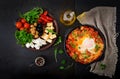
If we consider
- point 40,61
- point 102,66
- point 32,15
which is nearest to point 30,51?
point 40,61

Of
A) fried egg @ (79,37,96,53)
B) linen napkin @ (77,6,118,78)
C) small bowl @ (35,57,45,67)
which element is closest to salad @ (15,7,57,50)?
small bowl @ (35,57,45,67)

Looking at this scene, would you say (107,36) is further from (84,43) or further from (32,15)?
(32,15)

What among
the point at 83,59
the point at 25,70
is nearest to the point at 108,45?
the point at 83,59

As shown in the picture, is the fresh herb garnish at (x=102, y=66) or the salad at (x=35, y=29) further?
the fresh herb garnish at (x=102, y=66)

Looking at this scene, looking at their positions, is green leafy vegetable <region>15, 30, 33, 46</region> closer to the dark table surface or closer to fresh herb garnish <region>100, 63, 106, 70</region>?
the dark table surface

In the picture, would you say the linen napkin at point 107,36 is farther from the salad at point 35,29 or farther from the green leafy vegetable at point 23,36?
the green leafy vegetable at point 23,36

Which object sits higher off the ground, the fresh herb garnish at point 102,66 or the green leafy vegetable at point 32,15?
the green leafy vegetable at point 32,15

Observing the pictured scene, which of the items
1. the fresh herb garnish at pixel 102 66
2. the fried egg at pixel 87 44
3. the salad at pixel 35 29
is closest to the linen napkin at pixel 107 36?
the fresh herb garnish at pixel 102 66

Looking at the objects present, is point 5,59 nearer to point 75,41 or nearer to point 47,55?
point 47,55
